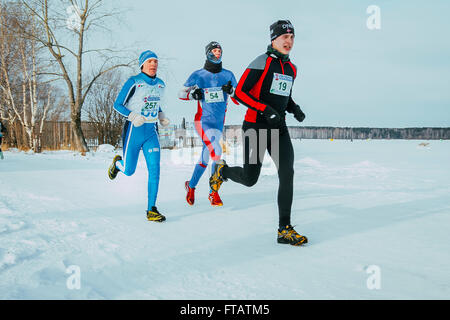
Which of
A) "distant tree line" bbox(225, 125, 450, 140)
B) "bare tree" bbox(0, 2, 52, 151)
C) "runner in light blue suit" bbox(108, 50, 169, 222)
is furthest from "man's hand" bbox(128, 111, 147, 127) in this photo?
"distant tree line" bbox(225, 125, 450, 140)

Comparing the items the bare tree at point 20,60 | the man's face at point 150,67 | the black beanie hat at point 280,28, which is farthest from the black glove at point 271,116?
the bare tree at point 20,60

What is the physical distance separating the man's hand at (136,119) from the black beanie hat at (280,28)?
1806mm

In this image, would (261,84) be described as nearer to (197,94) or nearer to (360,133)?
(197,94)

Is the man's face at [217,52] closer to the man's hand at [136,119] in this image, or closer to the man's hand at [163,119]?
the man's hand at [163,119]

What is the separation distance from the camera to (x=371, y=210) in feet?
16.4

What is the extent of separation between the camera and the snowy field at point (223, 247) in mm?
2375

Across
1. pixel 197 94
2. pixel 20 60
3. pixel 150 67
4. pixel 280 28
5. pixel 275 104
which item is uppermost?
pixel 20 60

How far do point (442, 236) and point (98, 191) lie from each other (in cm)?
514

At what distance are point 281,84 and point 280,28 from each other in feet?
1.75

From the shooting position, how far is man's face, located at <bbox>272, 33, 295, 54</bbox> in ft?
12.1

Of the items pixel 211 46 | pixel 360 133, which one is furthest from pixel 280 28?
pixel 360 133

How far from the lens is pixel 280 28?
3684 mm
